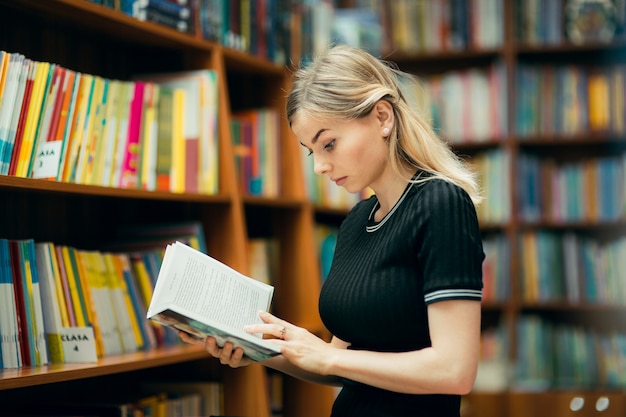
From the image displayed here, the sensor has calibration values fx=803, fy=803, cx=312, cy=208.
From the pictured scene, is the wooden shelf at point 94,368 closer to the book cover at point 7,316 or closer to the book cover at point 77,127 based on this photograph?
the book cover at point 7,316

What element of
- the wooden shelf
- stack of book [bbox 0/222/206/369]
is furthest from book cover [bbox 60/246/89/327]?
the wooden shelf

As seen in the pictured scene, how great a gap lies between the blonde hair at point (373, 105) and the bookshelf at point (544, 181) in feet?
6.85

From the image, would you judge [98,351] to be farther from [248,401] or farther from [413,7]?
[413,7]

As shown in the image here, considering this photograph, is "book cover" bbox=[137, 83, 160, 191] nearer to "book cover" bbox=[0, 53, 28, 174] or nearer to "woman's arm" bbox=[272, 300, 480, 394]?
"book cover" bbox=[0, 53, 28, 174]

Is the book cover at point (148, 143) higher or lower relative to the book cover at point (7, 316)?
higher

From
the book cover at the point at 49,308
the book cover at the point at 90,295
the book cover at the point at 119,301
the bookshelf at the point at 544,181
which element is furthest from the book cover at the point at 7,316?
the bookshelf at the point at 544,181

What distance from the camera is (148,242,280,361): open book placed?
1.38 m

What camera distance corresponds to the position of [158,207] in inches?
97.6

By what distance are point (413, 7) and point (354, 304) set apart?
8.95 feet

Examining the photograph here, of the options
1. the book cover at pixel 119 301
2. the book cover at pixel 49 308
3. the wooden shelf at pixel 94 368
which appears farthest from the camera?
the book cover at pixel 119 301

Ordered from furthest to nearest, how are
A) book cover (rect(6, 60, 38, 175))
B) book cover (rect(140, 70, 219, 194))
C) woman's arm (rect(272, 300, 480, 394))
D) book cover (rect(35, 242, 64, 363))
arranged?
1. book cover (rect(140, 70, 219, 194))
2. book cover (rect(35, 242, 64, 363))
3. book cover (rect(6, 60, 38, 175))
4. woman's arm (rect(272, 300, 480, 394))

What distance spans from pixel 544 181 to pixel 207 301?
261 centimetres

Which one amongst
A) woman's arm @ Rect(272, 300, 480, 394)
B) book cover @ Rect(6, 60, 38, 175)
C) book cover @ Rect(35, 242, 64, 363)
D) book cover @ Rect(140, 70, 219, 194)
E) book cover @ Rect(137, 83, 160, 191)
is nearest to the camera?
woman's arm @ Rect(272, 300, 480, 394)

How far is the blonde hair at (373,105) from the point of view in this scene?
147 cm
